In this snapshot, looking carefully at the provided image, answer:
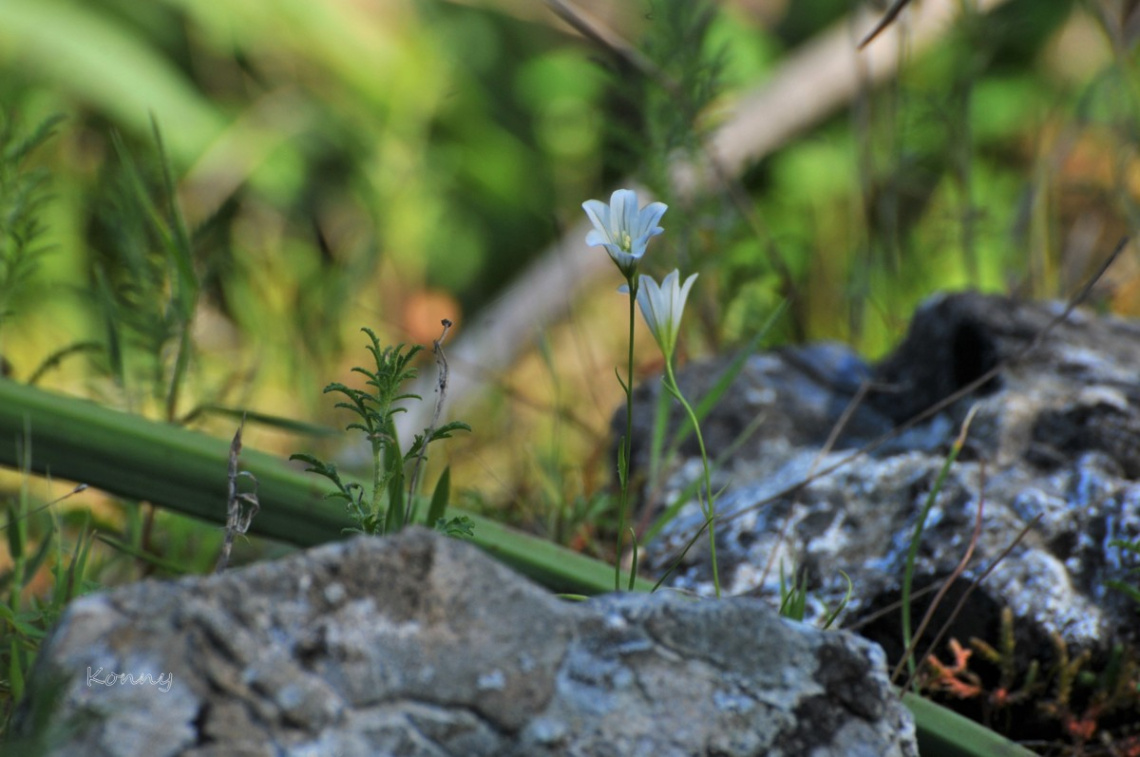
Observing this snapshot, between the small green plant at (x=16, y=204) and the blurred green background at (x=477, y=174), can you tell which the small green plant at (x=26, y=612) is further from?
the blurred green background at (x=477, y=174)

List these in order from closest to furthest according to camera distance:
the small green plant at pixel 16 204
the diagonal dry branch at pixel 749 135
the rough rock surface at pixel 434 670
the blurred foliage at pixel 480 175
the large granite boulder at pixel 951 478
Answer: the rough rock surface at pixel 434 670, the large granite boulder at pixel 951 478, the small green plant at pixel 16 204, the blurred foliage at pixel 480 175, the diagonal dry branch at pixel 749 135

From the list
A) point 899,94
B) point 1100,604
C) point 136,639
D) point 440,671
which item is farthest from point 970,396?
point 136,639

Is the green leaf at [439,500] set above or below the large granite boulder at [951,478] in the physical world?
below

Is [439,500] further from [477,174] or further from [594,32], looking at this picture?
[477,174]

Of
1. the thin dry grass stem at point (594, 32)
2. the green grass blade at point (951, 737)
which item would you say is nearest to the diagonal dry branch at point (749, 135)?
the thin dry grass stem at point (594, 32)

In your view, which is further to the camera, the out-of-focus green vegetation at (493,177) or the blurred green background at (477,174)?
the blurred green background at (477,174)

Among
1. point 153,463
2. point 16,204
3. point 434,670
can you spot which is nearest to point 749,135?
point 16,204
